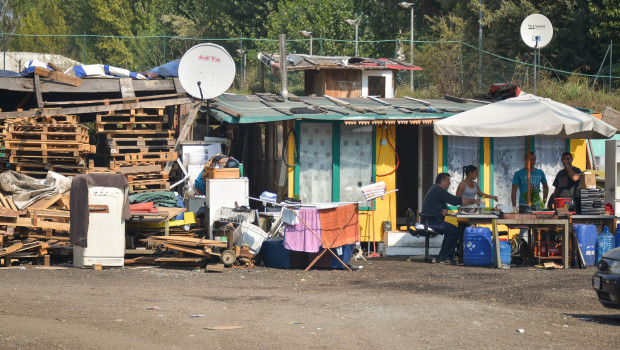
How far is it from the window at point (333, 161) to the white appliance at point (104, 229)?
3.85 metres

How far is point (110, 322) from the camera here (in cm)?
884

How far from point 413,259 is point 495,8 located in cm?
2238

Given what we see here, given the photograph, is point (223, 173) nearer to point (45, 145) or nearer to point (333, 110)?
point (333, 110)

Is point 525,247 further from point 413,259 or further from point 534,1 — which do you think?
point 534,1

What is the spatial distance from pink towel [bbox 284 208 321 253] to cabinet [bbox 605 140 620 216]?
538cm

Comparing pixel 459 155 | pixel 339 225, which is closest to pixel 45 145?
pixel 339 225

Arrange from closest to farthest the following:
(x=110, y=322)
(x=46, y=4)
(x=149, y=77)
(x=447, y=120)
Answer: (x=110, y=322), (x=447, y=120), (x=149, y=77), (x=46, y=4)

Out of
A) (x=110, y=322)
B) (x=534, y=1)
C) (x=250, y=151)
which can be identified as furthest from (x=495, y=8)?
(x=110, y=322)

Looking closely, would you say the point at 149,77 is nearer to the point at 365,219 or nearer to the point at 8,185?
the point at 8,185

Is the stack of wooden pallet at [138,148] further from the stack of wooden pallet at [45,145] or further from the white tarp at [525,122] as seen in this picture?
the white tarp at [525,122]

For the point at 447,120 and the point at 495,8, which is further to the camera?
the point at 495,8

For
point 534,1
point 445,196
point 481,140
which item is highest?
point 534,1

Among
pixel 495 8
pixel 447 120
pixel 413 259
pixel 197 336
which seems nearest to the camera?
pixel 197 336

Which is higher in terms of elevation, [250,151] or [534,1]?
[534,1]
